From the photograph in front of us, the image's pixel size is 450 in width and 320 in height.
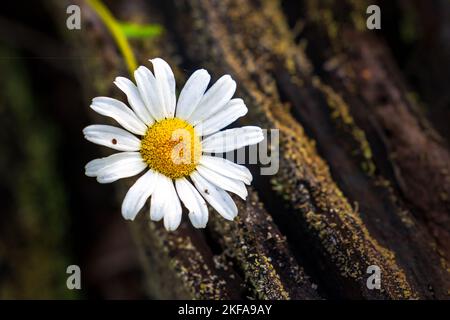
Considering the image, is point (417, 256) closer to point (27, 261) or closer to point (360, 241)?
point (360, 241)

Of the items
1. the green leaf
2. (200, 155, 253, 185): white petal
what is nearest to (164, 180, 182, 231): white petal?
(200, 155, 253, 185): white petal

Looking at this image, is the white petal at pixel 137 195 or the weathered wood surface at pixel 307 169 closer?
the white petal at pixel 137 195

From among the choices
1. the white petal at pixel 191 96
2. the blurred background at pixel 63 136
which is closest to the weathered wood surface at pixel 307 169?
the blurred background at pixel 63 136

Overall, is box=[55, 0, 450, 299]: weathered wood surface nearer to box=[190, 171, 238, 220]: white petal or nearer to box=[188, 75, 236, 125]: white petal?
box=[190, 171, 238, 220]: white petal

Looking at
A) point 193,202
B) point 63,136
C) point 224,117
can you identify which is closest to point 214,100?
point 224,117

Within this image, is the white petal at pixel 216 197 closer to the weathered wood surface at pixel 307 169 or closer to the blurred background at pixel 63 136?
the weathered wood surface at pixel 307 169
